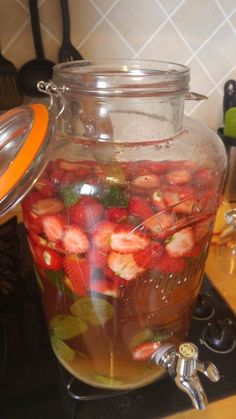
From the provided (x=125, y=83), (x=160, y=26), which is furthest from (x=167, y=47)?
(x=125, y=83)

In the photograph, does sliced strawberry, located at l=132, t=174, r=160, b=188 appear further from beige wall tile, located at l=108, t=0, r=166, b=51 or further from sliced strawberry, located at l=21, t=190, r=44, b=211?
beige wall tile, located at l=108, t=0, r=166, b=51

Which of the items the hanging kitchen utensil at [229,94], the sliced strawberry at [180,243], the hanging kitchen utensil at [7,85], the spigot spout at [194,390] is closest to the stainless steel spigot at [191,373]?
the spigot spout at [194,390]

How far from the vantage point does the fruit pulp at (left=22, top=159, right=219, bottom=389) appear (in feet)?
1.26

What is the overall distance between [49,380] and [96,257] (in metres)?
0.23

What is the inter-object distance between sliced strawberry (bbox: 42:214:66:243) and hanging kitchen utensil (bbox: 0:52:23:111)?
16.5 inches

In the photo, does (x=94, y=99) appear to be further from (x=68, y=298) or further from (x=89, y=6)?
(x=89, y=6)

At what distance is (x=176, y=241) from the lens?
15.4 inches

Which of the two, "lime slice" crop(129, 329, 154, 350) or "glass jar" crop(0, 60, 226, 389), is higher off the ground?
"glass jar" crop(0, 60, 226, 389)

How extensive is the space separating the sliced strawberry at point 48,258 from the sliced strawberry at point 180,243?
12 centimetres

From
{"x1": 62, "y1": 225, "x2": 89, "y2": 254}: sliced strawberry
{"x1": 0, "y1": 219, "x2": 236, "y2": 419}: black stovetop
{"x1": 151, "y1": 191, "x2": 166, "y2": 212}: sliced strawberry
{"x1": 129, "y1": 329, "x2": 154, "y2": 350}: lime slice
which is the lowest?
{"x1": 0, "y1": 219, "x2": 236, "y2": 419}: black stovetop

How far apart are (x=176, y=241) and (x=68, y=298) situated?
145 millimetres

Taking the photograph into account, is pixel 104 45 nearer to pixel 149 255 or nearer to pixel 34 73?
pixel 34 73

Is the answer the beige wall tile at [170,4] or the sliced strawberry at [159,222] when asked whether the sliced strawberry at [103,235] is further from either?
the beige wall tile at [170,4]

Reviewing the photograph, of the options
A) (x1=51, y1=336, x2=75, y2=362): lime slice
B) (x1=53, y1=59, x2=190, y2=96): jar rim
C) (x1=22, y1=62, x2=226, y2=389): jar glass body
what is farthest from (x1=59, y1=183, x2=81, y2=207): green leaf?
(x1=51, y1=336, x2=75, y2=362): lime slice
